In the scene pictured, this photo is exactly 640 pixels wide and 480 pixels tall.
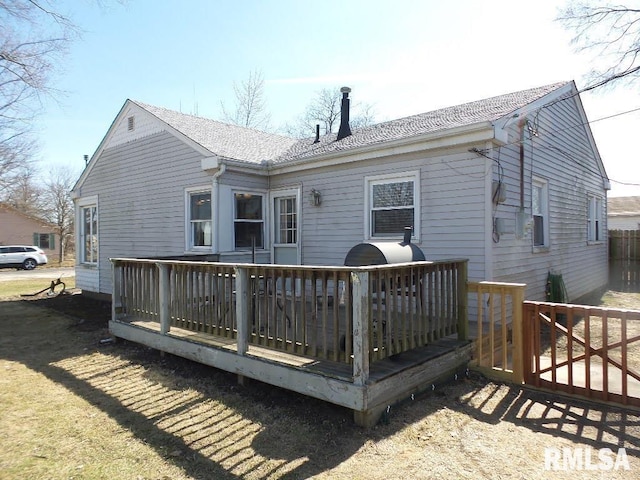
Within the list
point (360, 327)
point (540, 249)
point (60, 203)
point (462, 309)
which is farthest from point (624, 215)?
point (60, 203)

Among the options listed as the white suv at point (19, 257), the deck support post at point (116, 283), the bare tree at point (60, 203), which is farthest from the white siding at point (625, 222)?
the bare tree at point (60, 203)

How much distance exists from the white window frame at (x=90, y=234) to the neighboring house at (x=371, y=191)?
10 cm

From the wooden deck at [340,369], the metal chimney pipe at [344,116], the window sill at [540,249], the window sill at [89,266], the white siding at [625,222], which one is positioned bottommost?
the wooden deck at [340,369]

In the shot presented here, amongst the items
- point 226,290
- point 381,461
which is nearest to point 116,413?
point 226,290

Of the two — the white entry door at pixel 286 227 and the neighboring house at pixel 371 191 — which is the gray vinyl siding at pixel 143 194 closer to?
the neighboring house at pixel 371 191

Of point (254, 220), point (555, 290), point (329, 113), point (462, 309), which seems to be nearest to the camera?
point (462, 309)

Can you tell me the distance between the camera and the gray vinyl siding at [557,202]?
657cm

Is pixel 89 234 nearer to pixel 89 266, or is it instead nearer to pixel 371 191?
pixel 89 266

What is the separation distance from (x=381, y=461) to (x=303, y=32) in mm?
10461

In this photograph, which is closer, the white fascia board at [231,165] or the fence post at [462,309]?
the fence post at [462,309]

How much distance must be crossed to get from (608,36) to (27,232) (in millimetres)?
42343

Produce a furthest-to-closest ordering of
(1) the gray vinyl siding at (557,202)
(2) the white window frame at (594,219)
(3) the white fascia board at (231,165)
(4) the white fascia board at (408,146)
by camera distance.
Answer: (2) the white window frame at (594,219) → (3) the white fascia board at (231,165) → (1) the gray vinyl siding at (557,202) → (4) the white fascia board at (408,146)

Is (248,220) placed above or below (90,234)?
above

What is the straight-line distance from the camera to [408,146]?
669 cm
